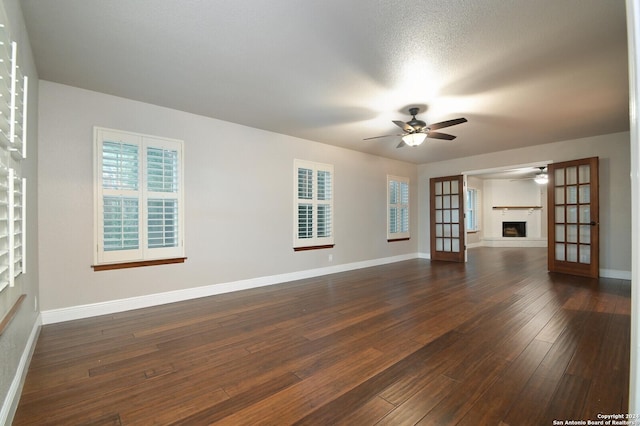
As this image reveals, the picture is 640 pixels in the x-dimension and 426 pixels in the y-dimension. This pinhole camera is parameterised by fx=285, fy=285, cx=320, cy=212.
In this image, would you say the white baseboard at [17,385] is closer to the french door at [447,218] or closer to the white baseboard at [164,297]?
the white baseboard at [164,297]

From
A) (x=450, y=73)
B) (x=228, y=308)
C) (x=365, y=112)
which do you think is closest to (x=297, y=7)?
(x=450, y=73)

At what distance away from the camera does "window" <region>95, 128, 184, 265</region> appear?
11.1ft

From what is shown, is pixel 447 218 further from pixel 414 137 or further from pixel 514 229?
pixel 514 229

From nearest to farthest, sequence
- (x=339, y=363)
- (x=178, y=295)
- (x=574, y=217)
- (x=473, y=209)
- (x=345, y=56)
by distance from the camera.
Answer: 1. (x=339, y=363)
2. (x=345, y=56)
3. (x=178, y=295)
4. (x=574, y=217)
5. (x=473, y=209)

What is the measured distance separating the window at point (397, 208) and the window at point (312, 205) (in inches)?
75.4

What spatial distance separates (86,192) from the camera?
328cm

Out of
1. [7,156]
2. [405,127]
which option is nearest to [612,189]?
[405,127]

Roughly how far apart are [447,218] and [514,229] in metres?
5.54

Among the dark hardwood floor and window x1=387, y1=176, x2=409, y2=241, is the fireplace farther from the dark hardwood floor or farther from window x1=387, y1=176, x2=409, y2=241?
the dark hardwood floor

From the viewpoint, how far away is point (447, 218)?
23.8 feet

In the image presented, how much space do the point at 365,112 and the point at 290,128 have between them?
1.35m

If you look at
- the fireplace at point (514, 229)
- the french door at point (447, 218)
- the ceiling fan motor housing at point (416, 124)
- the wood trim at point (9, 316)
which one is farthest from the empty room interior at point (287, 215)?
the fireplace at point (514, 229)

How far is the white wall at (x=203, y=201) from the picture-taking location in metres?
3.14

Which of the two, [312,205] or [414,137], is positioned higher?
[414,137]
